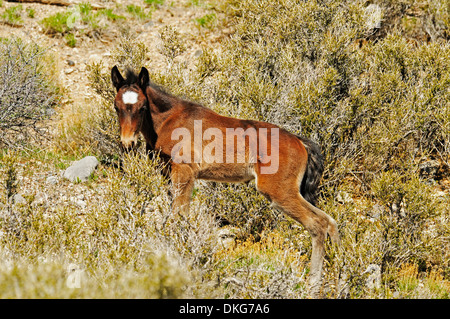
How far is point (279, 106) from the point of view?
7902mm

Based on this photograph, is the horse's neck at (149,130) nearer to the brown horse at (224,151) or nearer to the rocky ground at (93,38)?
the brown horse at (224,151)

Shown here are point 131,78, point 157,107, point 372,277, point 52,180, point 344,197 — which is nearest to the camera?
point 372,277

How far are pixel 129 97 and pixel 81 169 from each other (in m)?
3.52

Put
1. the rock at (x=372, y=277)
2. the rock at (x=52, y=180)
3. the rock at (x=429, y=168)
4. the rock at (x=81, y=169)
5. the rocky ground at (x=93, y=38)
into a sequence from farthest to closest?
the rocky ground at (x=93, y=38), the rock at (x=429, y=168), the rock at (x=81, y=169), the rock at (x=52, y=180), the rock at (x=372, y=277)

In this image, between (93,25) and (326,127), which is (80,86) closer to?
(93,25)

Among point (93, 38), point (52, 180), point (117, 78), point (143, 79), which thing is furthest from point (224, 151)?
point (93, 38)

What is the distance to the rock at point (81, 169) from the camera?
27.1 ft

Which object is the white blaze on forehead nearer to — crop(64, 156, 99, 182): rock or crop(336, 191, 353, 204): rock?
crop(336, 191, 353, 204): rock

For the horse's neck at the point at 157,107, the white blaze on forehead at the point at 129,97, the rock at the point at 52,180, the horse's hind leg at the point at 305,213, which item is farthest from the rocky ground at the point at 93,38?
the horse's hind leg at the point at 305,213

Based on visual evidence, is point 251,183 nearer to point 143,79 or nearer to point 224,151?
point 224,151

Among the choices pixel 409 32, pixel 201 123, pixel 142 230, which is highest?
pixel 409 32

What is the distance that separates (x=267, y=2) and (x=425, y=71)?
13.6ft

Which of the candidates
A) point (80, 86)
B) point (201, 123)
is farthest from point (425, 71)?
point (80, 86)

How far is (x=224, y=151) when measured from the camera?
560 cm
